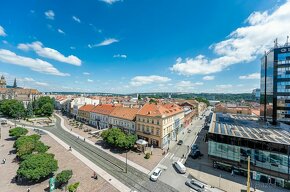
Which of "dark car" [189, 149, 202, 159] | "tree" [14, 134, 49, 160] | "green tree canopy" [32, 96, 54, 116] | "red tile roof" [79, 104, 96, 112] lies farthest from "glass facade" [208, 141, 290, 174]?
"green tree canopy" [32, 96, 54, 116]

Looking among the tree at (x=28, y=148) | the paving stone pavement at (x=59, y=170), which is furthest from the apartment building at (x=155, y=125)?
the tree at (x=28, y=148)

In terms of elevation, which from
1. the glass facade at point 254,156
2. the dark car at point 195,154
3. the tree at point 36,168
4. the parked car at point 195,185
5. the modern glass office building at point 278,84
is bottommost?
the parked car at point 195,185

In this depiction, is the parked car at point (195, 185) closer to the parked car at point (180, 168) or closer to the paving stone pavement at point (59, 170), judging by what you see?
the parked car at point (180, 168)

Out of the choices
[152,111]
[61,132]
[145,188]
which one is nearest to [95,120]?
[61,132]

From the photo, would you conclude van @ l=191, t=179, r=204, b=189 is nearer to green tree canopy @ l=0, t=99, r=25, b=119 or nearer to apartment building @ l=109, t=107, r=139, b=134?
apartment building @ l=109, t=107, r=139, b=134

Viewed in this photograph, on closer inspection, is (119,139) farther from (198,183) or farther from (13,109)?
(13,109)

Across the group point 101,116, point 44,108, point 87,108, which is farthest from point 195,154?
point 44,108
